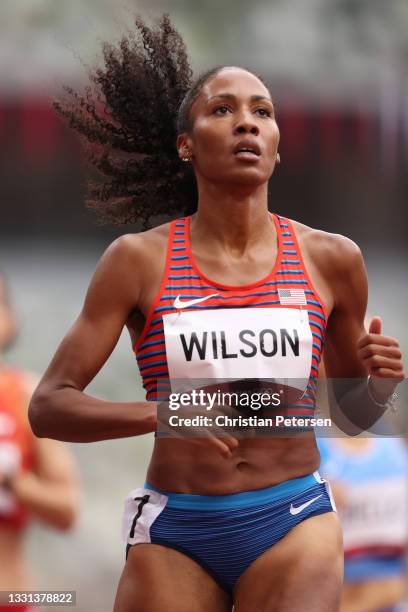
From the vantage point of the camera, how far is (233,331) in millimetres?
2607

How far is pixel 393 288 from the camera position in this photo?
8.44m

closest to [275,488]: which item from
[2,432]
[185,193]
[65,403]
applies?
[65,403]

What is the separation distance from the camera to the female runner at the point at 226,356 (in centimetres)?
253

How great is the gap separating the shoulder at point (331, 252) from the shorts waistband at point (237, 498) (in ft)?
1.80

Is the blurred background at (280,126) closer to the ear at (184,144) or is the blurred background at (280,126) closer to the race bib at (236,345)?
the ear at (184,144)

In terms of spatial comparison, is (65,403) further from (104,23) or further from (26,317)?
(104,23)

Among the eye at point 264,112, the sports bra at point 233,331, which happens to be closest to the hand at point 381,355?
the sports bra at point 233,331

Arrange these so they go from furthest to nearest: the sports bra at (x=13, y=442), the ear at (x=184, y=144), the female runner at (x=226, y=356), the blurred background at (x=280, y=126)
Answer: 1. the blurred background at (x=280, y=126)
2. the sports bra at (x=13, y=442)
3. the ear at (x=184, y=144)
4. the female runner at (x=226, y=356)

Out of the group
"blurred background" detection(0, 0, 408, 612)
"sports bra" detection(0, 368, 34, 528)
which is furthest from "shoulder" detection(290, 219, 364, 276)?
"blurred background" detection(0, 0, 408, 612)

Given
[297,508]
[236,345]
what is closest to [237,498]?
[297,508]

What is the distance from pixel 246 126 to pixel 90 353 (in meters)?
0.68

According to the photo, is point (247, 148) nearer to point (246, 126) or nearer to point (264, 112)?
point (246, 126)

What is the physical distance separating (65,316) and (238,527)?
191 inches

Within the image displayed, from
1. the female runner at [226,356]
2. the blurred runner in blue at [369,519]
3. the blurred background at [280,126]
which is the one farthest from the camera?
the blurred background at [280,126]
